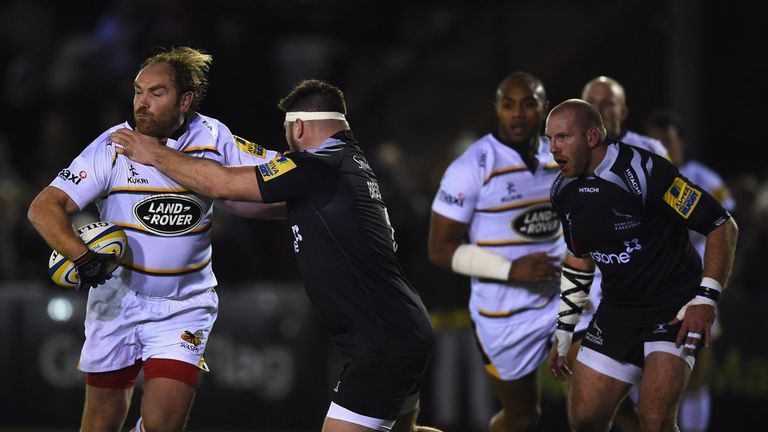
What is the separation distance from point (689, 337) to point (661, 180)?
2.81 feet

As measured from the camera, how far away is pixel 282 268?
14352 millimetres

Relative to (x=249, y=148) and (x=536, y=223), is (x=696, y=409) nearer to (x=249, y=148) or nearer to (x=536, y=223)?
(x=536, y=223)

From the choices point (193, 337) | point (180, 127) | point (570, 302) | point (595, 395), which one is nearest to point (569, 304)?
point (570, 302)

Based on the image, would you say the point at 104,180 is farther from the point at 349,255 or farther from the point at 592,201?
the point at 592,201

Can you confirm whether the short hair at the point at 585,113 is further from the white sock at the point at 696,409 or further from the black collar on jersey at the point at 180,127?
the white sock at the point at 696,409

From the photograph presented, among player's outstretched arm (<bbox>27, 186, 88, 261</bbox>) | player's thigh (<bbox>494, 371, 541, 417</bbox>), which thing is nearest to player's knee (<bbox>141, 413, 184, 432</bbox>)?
player's outstretched arm (<bbox>27, 186, 88, 261</bbox>)

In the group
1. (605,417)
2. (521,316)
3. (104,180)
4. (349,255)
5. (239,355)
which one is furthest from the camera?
(239,355)

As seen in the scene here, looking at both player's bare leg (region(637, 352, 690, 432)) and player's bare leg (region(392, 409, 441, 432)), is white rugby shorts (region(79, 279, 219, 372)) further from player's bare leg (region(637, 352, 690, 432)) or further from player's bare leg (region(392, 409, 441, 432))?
player's bare leg (region(637, 352, 690, 432))

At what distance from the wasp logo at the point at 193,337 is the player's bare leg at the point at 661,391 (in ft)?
7.97

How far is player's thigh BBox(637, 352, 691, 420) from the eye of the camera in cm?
716

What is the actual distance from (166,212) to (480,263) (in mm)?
2352

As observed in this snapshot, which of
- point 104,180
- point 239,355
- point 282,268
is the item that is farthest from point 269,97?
point 104,180

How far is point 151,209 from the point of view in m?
7.04

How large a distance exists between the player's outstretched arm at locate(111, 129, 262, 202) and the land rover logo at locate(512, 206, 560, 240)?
8.04 ft
